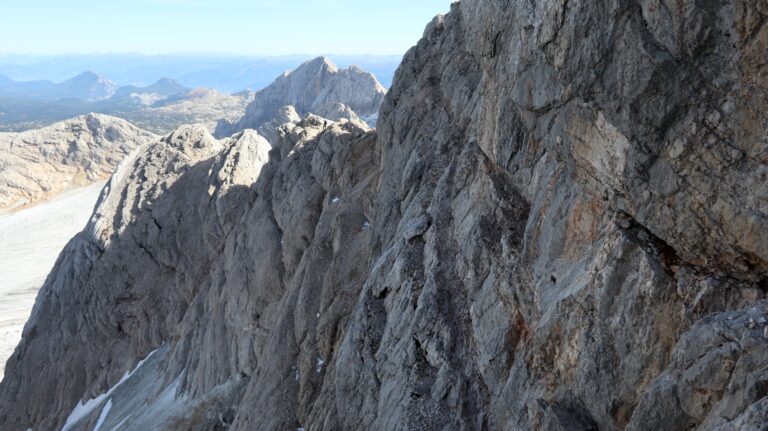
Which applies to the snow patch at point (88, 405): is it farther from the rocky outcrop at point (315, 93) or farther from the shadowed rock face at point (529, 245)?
the rocky outcrop at point (315, 93)

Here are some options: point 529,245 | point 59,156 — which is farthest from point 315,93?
point 529,245

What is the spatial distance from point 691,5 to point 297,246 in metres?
29.6

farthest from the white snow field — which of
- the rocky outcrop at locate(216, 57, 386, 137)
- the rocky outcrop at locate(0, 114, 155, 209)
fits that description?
the rocky outcrop at locate(216, 57, 386, 137)

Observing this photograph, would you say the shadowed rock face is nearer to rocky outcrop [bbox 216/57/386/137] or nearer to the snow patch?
the snow patch

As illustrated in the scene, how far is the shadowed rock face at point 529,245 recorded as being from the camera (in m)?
10.2

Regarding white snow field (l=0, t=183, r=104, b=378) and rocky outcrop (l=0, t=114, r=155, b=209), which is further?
rocky outcrop (l=0, t=114, r=155, b=209)

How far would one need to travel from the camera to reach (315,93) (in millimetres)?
167500

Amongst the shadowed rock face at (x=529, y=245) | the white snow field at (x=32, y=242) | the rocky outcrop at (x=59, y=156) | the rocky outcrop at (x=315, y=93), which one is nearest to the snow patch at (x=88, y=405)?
the shadowed rock face at (x=529, y=245)

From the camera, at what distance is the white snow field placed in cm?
10038

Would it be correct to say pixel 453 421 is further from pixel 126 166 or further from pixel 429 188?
pixel 126 166

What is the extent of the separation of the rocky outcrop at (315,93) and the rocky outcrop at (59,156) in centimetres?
4381

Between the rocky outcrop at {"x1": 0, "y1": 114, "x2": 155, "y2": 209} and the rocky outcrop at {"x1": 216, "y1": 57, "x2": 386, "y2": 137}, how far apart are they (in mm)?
43808

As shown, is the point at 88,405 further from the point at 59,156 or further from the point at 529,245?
the point at 59,156

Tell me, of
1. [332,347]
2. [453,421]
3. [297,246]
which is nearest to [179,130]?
[297,246]
